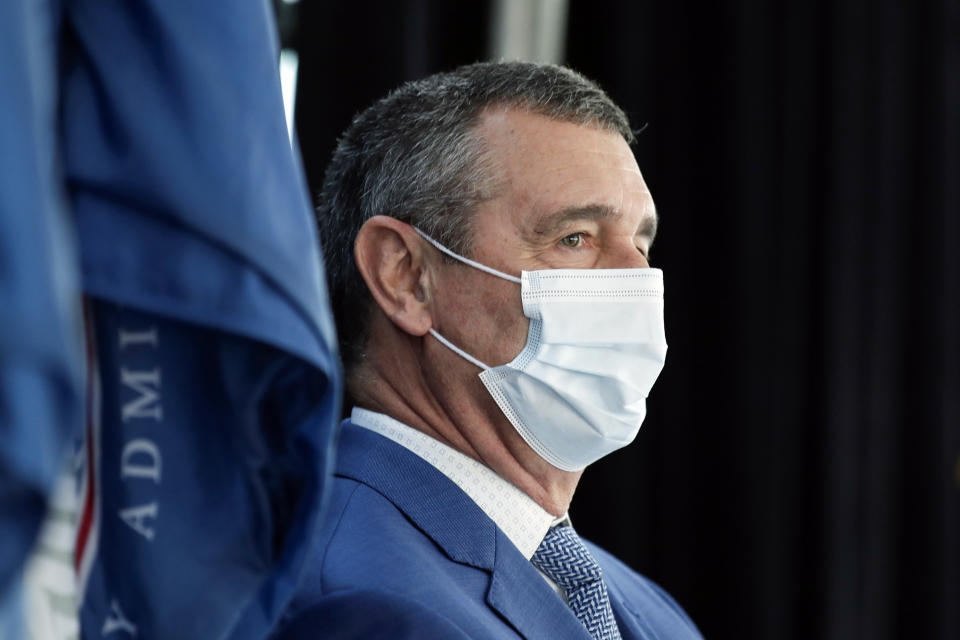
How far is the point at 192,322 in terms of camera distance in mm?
734

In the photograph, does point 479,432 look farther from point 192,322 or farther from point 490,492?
point 192,322

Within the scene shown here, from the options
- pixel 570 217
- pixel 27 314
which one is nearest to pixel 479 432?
pixel 570 217

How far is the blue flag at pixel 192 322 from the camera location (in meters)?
0.70

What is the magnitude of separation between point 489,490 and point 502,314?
0.27m

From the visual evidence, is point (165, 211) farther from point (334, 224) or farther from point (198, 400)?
point (334, 224)

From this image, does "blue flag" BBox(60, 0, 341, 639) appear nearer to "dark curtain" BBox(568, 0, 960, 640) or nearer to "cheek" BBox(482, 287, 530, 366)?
"cheek" BBox(482, 287, 530, 366)

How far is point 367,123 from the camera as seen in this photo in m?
1.76

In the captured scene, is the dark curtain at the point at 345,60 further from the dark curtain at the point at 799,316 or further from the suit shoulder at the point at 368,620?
the suit shoulder at the point at 368,620

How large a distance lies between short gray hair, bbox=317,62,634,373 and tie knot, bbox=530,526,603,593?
44 cm

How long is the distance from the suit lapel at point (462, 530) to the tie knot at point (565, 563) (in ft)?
0.26

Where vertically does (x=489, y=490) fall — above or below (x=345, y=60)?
below

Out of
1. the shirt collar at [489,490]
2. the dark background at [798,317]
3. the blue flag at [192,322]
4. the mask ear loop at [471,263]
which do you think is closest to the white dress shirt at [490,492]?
the shirt collar at [489,490]

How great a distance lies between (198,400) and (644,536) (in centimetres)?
279


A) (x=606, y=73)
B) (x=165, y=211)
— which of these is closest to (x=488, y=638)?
(x=165, y=211)
